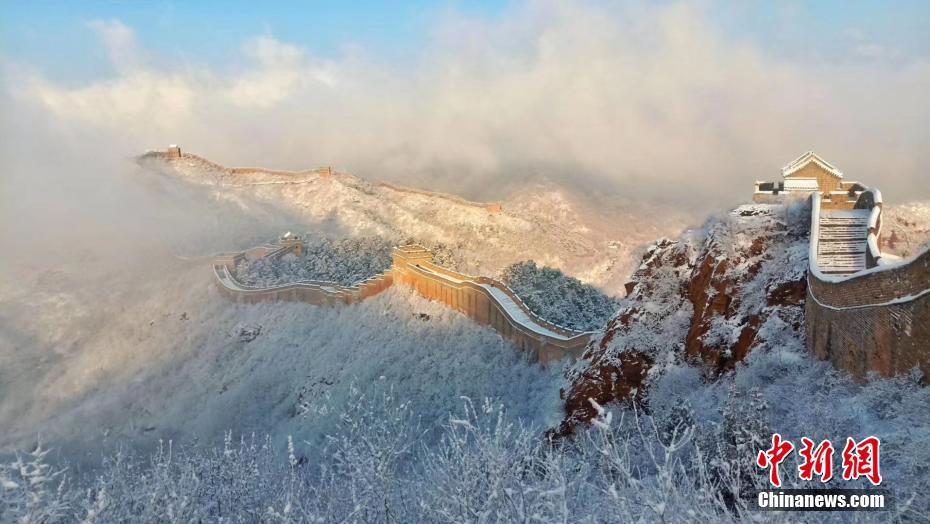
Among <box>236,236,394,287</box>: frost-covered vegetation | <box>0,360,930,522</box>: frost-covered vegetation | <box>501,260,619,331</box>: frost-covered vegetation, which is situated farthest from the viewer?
<box>236,236,394,287</box>: frost-covered vegetation

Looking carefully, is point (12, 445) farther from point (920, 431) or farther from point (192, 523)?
point (920, 431)

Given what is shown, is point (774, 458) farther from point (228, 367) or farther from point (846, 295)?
point (228, 367)

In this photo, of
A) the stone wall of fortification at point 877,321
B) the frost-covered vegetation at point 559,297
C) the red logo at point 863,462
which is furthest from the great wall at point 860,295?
the frost-covered vegetation at point 559,297

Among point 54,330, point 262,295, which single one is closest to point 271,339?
point 262,295

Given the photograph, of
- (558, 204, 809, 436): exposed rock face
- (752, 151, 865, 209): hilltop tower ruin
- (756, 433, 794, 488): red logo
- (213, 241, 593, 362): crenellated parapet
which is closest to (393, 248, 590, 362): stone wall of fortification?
(213, 241, 593, 362): crenellated parapet

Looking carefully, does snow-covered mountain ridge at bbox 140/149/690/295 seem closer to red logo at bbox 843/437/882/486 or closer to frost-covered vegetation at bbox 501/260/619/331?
frost-covered vegetation at bbox 501/260/619/331

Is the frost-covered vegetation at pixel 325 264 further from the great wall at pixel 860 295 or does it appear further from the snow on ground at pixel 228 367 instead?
the great wall at pixel 860 295
